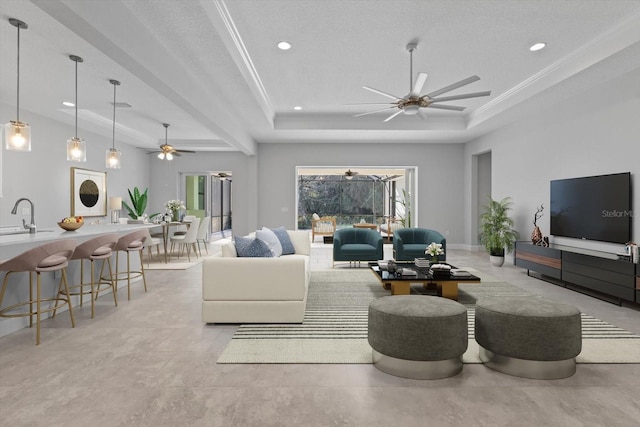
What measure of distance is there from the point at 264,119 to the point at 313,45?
8.42 feet

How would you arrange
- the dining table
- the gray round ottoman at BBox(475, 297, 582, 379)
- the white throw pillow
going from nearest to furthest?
the gray round ottoman at BBox(475, 297, 582, 379), the white throw pillow, the dining table

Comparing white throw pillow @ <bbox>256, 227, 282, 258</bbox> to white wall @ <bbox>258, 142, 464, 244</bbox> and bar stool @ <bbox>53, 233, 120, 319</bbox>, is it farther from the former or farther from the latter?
white wall @ <bbox>258, 142, 464, 244</bbox>

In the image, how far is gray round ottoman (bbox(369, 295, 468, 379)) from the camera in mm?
2199

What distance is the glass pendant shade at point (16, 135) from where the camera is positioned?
3127 millimetres

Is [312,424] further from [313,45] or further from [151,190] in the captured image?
[151,190]

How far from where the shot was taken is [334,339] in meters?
2.90

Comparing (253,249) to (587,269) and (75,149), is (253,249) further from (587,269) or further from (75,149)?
(587,269)

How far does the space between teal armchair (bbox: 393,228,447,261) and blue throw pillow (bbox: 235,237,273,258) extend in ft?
10.1

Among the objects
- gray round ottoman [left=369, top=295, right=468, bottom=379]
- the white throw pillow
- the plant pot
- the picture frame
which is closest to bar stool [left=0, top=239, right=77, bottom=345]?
the white throw pillow

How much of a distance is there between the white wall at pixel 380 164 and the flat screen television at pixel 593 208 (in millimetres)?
3449

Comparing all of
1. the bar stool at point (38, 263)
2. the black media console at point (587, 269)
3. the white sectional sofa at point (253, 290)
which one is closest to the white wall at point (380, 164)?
the black media console at point (587, 269)

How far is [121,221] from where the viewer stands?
262 inches

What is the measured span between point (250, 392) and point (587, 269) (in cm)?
424

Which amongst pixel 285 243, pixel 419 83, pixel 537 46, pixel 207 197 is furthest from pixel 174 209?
pixel 537 46
